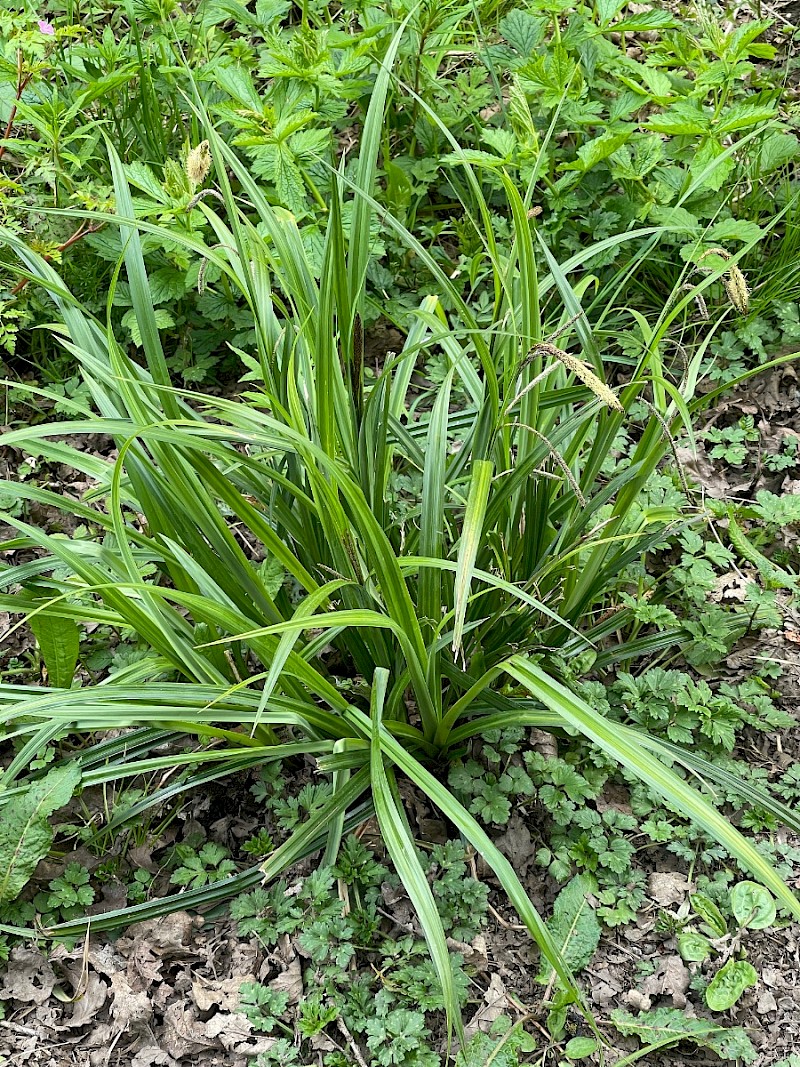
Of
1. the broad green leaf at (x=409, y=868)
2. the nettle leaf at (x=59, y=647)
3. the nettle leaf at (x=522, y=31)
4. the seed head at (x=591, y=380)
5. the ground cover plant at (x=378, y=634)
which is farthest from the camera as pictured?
the nettle leaf at (x=522, y=31)

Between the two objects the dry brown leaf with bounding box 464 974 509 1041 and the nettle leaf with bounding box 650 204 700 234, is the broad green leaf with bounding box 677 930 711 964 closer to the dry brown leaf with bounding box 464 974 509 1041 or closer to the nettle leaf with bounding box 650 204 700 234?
the dry brown leaf with bounding box 464 974 509 1041

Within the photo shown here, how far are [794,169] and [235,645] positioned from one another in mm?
2213

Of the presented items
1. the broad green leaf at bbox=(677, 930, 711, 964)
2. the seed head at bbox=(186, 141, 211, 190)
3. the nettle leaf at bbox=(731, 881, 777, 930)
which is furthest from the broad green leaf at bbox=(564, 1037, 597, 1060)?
the seed head at bbox=(186, 141, 211, 190)

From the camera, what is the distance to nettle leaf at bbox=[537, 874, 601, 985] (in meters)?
1.52

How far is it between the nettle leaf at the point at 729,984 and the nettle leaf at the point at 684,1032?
0.04 meters

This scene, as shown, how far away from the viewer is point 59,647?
5.84ft

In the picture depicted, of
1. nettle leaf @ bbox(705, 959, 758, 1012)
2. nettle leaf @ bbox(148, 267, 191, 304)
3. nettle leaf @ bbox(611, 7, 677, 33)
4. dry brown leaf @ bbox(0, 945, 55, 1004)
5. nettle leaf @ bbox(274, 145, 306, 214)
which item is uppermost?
nettle leaf @ bbox(611, 7, 677, 33)

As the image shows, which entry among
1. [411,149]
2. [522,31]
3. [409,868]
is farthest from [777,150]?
[409,868]

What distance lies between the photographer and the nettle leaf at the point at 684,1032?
57.5 inches

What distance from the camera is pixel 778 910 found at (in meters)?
1.63

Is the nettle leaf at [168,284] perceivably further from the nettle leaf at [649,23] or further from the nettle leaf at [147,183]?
the nettle leaf at [649,23]

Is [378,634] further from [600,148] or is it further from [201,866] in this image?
[600,148]

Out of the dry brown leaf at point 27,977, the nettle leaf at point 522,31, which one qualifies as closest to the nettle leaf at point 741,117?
the nettle leaf at point 522,31

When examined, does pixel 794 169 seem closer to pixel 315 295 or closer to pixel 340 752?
pixel 315 295
